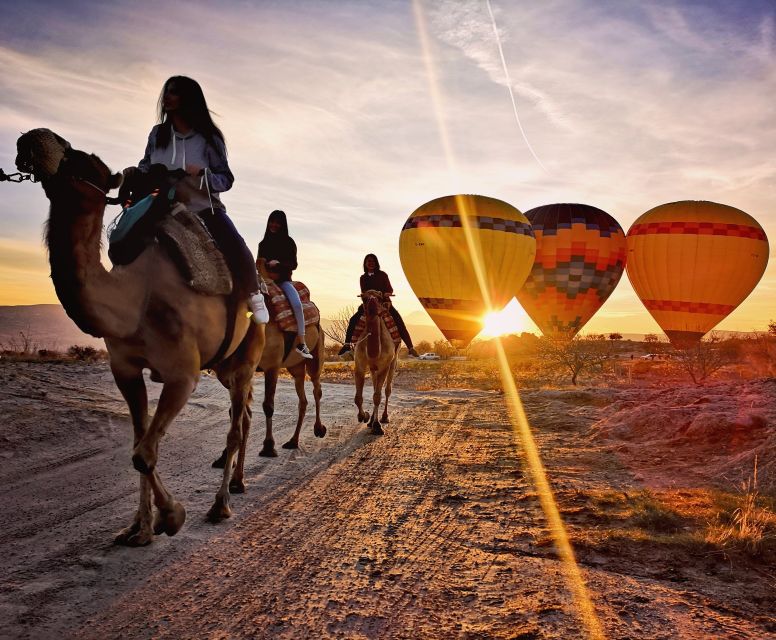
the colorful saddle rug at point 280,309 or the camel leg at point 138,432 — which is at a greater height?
the colorful saddle rug at point 280,309

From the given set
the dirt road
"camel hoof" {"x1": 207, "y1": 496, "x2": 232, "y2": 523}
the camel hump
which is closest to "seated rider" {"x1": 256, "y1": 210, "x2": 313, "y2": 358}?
the dirt road

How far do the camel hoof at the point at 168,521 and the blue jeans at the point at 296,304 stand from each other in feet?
14.6

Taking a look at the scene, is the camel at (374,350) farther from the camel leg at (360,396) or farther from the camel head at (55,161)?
the camel head at (55,161)

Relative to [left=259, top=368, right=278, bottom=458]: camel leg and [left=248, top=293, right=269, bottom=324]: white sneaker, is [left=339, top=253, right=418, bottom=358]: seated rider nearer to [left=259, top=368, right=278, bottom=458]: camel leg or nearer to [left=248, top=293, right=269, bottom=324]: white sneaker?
[left=259, top=368, right=278, bottom=458]: camel leg

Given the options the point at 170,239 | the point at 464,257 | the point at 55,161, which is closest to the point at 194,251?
the point at 170,239

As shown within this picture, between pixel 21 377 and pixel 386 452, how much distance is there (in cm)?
803

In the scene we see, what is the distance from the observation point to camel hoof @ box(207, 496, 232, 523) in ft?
18.1

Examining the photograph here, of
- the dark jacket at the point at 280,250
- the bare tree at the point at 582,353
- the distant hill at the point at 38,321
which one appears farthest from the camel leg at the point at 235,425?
the distant hill at the point at 38,321

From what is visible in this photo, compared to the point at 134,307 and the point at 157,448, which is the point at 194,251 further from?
the point at 157,448

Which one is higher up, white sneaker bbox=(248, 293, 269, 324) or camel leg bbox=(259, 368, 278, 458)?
white sneaker bbox=(248, 293, 269, 324)

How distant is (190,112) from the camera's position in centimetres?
532

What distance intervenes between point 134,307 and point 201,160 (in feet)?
5.74

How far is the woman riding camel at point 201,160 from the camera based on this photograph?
521cm

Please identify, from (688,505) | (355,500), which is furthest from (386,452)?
(688,505)
